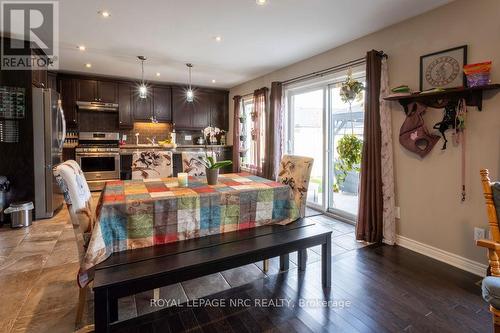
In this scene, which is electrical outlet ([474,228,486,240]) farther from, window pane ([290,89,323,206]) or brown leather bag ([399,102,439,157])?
window pane ([290,89,323,206])

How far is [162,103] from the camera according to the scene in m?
6.14

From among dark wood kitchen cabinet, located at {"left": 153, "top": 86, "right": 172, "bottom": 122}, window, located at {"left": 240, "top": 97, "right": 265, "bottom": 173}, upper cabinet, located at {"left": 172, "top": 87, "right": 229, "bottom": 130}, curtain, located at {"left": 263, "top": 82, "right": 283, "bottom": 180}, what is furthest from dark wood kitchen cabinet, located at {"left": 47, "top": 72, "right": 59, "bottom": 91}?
curtain, located at {"left": 263, "top": 82, "right": 283, "bottom": 180}

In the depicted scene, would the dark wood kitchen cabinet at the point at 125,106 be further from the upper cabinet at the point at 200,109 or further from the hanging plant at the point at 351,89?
the hanging plant at the point at 351,89

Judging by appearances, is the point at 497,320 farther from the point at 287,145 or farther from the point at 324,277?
the point at 287,145

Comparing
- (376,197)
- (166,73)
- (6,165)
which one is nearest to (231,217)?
(376,197)

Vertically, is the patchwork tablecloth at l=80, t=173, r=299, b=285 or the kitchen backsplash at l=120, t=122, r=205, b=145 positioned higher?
the kitchen backsplash at l=120, t=122, r=205, b=145

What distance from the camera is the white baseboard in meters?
2.33

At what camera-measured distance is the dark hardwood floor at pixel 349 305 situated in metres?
1.70

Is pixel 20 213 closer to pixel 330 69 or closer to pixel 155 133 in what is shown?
pixel 155 133

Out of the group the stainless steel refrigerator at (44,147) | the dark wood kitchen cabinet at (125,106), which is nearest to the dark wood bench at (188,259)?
the stainless steel refrigerator at (44,147)

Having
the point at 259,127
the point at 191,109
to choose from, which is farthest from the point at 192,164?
the point at 191,109

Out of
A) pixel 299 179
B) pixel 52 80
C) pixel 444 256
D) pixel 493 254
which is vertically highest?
pixel 52 80

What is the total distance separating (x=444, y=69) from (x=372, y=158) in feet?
3.50

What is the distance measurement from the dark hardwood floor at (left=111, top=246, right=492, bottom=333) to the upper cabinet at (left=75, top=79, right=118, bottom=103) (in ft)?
16.6
